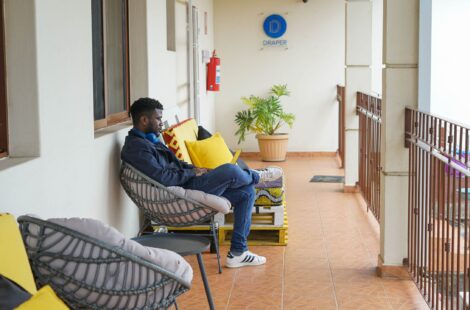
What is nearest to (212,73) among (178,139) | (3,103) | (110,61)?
(178,139)

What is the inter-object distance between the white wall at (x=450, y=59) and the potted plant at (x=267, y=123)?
7.51 ft

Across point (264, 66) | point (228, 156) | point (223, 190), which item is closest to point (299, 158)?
point (264, 66)

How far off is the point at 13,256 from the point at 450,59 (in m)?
10.3

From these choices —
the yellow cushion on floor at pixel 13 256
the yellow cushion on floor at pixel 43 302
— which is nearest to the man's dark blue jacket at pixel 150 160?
the yellow cushion on floor at pixel 13 256

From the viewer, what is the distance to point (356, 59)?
325 inches

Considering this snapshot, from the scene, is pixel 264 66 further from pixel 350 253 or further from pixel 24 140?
pixel 24 140

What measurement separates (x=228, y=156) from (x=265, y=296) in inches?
71.5

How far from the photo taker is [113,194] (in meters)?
4.84

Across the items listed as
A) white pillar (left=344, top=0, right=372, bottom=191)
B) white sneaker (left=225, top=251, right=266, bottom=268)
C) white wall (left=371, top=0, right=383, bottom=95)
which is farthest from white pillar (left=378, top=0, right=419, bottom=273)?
white wall (left=371, top=0, right=383, bottom=95)

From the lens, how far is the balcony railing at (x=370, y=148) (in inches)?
269

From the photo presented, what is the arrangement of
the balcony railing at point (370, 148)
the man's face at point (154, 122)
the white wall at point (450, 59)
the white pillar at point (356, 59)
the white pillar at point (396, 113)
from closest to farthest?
the white pillar at point (396, 113) < the man's face at point (154, 122) < the balcony railing at point (370, 148) < the white pillar at point (356, 59) < the white wall at point (450, 59)

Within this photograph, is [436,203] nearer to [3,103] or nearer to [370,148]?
[3,103]

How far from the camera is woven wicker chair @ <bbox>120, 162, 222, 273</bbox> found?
466cm

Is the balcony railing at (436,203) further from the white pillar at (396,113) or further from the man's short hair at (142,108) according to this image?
the man's short hair at (142,108)
